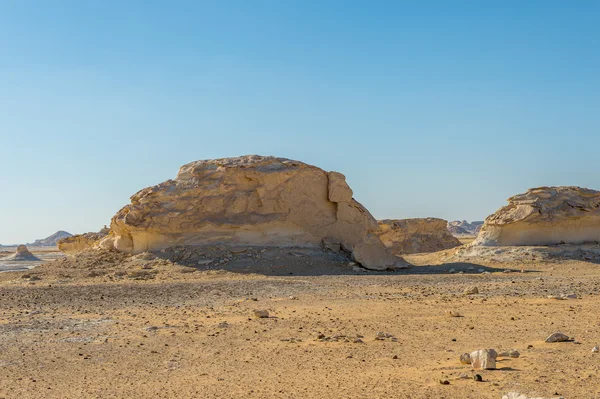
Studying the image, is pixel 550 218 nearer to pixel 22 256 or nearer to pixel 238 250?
pixel 238 250

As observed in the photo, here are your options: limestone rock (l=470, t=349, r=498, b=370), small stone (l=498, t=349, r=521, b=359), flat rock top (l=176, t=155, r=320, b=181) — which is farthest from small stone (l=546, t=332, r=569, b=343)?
flat rock top (l=176, t=155, r=320, b=181)

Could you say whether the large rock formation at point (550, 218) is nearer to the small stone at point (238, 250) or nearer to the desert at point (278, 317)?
the desert at point (278, 317)

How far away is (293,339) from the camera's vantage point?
9141 millimetres

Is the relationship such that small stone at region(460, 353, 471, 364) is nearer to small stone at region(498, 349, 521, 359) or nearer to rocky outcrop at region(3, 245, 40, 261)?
small stone at region(498, 349, 521, 359)

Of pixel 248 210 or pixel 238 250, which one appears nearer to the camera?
pixel 238 250

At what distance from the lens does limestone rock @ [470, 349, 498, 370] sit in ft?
22.8

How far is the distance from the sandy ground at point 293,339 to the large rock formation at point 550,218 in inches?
378

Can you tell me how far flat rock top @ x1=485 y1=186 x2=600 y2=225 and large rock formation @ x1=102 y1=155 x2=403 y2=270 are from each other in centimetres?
698

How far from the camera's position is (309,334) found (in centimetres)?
966

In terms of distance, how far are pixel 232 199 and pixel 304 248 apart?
3377 millimetres

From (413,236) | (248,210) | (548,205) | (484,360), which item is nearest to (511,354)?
(484,360)

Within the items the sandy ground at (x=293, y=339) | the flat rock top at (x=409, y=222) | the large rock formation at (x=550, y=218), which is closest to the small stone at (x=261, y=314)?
the sandy ground at (x=293, y=339)

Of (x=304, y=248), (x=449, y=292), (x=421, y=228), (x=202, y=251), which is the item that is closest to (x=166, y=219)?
(x=202, y=251)

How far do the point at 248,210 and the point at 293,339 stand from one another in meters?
15.5
